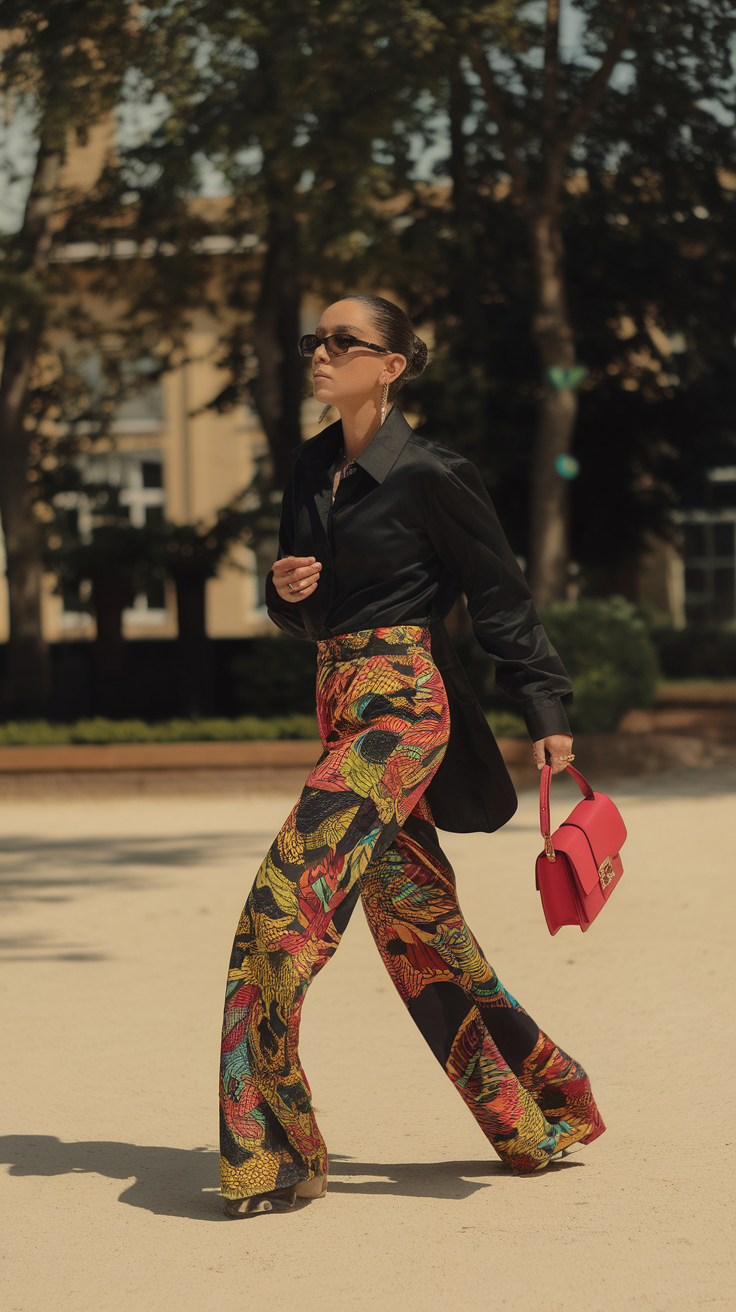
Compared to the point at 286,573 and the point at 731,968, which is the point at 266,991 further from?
the point at 731,968

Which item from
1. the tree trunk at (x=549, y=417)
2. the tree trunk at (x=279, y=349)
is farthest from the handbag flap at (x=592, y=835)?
the tree trunk at (x=279, y=349)

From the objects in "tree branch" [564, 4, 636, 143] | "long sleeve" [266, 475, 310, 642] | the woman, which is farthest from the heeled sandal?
"tree branch" [564, 4, 636, 143]

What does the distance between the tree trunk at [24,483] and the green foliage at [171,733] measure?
2771mm

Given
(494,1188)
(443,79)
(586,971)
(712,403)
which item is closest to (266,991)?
(494,1188)

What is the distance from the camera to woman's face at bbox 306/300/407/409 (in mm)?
3553

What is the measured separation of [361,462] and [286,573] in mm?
291

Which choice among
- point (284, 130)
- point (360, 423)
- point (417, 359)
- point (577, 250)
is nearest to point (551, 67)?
point (284, 130)

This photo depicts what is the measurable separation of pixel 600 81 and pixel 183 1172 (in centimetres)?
1186

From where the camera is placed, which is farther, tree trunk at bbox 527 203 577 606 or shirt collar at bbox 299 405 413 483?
tree trunk at bbox 527 203 577 606

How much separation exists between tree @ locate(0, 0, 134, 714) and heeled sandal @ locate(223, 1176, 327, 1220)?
11.6m

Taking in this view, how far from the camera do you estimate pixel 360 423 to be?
11.9ft

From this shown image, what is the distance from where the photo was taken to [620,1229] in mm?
3377

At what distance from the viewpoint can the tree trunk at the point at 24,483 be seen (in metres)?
16.1

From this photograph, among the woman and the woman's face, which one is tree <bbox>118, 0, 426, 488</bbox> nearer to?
the woman's face
